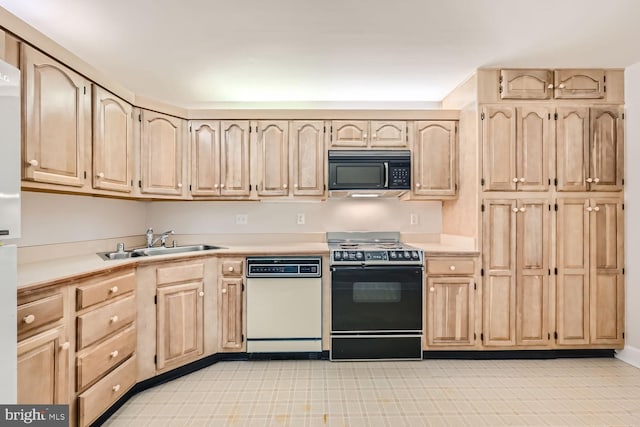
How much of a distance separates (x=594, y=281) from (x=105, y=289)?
3.72 m

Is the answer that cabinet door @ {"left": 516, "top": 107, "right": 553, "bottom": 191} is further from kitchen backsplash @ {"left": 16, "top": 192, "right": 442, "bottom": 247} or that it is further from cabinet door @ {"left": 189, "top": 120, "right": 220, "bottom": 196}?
cabinet door @ {"left": 189, "top": 120, "right": 220, "bottom": 196}

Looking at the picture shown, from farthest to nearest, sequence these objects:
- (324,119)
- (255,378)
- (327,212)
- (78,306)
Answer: (327,212) < (324,119) < (255,378) < (78,306)

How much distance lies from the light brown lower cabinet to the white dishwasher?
0.07m

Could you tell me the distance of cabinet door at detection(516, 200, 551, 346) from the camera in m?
2.98

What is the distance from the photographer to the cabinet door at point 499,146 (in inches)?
118

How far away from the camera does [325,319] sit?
3.05 m

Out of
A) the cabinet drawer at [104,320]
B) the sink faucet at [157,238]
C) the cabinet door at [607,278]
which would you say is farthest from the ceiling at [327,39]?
the cabinet drawer at [104,320]

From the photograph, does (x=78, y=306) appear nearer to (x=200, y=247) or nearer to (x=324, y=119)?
(x=200, y=247)

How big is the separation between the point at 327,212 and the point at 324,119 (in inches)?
38.5

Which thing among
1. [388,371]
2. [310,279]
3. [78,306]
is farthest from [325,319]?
[78,306]

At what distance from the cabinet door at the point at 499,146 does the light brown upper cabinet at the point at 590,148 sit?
0.40 m

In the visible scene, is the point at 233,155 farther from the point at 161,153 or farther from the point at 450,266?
the point at 450,266

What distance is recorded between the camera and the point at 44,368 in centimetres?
165

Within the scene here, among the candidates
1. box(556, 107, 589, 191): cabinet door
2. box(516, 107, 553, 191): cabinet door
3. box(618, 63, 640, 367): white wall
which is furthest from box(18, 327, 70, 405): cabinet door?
box(618, 63, 640, 367): white wall
